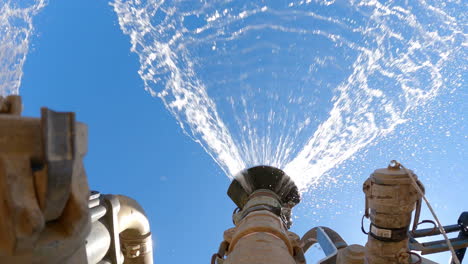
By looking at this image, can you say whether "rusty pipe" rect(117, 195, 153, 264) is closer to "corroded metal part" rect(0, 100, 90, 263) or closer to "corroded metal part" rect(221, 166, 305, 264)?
"corroded metal part" rect(221, 166, 305, 264)

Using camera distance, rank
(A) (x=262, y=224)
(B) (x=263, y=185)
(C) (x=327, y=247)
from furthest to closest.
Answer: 1. (C) (x=327, y=247)
2. (B) (x=263, y=185)
3. (A) (x=262, y=224)

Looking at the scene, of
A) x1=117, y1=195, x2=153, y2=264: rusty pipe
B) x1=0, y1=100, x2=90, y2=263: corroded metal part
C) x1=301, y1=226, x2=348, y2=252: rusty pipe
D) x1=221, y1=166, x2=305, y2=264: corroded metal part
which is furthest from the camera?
x1=301, y1=226, x2=348, y2=252: rusty pipe

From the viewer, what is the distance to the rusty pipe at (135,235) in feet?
19.8

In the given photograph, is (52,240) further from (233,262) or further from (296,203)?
(296,203)

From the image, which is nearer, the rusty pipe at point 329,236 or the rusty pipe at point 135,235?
the rusty pipe at point 135,235

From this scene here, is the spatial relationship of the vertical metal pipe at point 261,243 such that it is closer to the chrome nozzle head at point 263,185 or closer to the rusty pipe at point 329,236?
the chrome nozzle head at point 263,185

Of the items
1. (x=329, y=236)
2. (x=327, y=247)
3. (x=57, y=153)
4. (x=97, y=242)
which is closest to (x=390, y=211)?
(x=327, y=247)

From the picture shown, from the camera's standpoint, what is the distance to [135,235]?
6438 mm

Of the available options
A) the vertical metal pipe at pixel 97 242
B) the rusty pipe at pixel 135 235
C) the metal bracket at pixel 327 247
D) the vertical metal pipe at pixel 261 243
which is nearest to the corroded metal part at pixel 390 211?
the metal bracket at pixel 327 247

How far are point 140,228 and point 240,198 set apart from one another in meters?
2.03

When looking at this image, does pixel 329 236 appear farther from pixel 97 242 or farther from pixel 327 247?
pixel 97 242

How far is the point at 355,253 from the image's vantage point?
601 cm

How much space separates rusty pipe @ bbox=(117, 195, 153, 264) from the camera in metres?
6.02

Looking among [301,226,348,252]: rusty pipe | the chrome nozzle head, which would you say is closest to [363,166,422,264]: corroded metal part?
the chrome nozzle head
